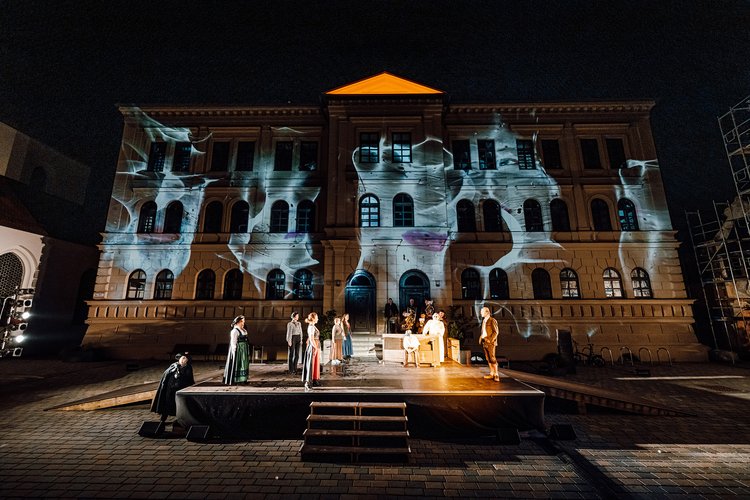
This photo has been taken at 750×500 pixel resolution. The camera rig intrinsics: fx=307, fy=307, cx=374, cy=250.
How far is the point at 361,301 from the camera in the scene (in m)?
16.0

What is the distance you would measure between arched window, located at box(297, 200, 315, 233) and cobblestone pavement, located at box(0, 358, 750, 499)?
11.7 m

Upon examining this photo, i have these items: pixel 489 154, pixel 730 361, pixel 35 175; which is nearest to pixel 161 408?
pixel 489 154

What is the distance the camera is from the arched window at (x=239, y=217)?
18.2 meters

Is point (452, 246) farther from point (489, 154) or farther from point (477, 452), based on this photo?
point (477, 452)

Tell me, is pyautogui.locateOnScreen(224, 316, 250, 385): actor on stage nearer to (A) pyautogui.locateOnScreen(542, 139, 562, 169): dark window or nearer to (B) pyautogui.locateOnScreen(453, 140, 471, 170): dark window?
(B) pyautogui.locateOnScreen(453, 140, 471, 170): dark window

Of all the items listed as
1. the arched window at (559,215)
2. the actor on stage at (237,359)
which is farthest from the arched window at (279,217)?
the arched window at (559,215)

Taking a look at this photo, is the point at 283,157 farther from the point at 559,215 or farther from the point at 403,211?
the point at 559,215

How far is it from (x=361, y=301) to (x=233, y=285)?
24.9ft

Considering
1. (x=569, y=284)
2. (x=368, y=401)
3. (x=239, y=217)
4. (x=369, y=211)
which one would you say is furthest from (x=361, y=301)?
(x=569, y=284)

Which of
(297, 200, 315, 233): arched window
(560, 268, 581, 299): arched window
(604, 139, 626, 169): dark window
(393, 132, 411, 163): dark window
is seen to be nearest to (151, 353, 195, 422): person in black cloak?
(297, 200, 315, 233): arched window

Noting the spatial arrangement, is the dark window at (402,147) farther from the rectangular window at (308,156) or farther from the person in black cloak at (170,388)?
the person in black cloak at (170,388)

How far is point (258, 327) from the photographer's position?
1675cm

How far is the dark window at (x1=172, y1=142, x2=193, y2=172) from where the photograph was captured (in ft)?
62.8

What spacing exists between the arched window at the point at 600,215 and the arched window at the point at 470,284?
25.3ft
